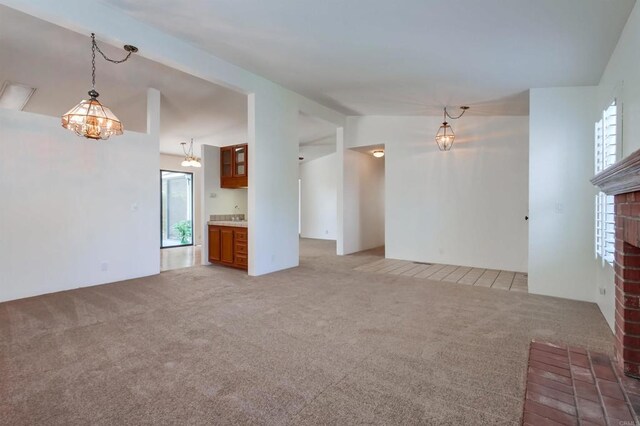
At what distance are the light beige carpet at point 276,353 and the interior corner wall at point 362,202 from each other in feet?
11.1

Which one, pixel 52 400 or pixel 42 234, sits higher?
pixel 42 234

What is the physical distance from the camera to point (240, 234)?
562cm

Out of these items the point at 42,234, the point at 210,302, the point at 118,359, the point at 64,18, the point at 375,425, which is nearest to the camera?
the point at 375,425

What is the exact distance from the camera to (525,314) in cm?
338

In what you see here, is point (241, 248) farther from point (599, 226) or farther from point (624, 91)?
point (624, 91)

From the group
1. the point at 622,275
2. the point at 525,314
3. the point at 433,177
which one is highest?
the point at 433,177

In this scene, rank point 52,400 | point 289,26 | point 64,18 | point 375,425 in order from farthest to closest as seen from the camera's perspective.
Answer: point 289,26 < point 64,18 < point 52,400 < point 375,425

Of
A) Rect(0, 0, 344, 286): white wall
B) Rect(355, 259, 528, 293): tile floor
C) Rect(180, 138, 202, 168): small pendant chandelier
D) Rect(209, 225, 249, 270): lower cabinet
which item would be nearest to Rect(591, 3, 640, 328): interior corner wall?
Rect(355, 259, 528, 293): tile floor

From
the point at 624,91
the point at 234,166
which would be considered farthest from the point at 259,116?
the point at 624,91

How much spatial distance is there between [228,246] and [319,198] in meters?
5.51

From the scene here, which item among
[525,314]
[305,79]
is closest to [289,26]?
[305,79]

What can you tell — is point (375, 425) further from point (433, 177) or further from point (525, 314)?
point (433, 177)

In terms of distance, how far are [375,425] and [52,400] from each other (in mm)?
1889

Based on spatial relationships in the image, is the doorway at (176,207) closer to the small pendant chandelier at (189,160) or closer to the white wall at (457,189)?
the small pendant chandelier at (189,160)
